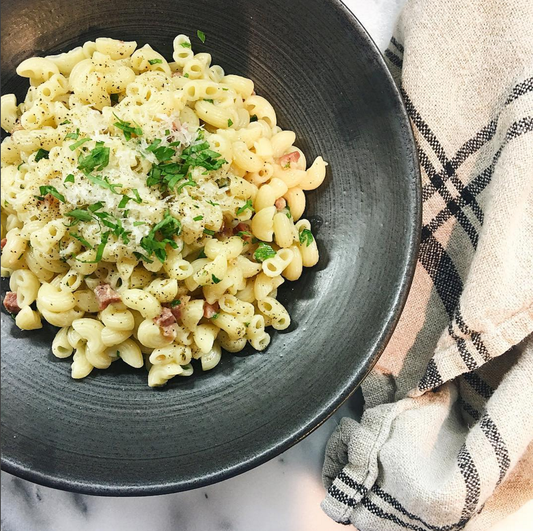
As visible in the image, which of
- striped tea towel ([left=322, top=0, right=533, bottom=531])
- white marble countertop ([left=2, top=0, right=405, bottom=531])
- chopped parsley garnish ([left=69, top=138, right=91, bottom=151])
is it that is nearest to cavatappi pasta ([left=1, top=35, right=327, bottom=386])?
chopped parsley garnish ([left=69, top=138, right=91, bottom=151])

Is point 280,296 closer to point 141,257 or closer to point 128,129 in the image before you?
point 141,257

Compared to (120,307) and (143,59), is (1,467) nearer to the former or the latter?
(120,307)

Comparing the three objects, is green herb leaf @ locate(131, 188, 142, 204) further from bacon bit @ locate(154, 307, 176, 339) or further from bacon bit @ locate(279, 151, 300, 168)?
bacon bit @ locate(279, 151, 300, 168)

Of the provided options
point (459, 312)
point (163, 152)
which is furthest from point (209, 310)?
point (459, 312)

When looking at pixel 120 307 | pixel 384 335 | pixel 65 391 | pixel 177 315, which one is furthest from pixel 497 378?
pixel 65 391

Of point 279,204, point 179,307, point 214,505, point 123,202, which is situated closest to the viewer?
point 123,202

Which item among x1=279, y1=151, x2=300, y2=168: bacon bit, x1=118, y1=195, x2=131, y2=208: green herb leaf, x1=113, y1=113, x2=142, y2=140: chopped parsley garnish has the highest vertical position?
x1=279, y1=151, x2=300, y2=168: bacon bit
